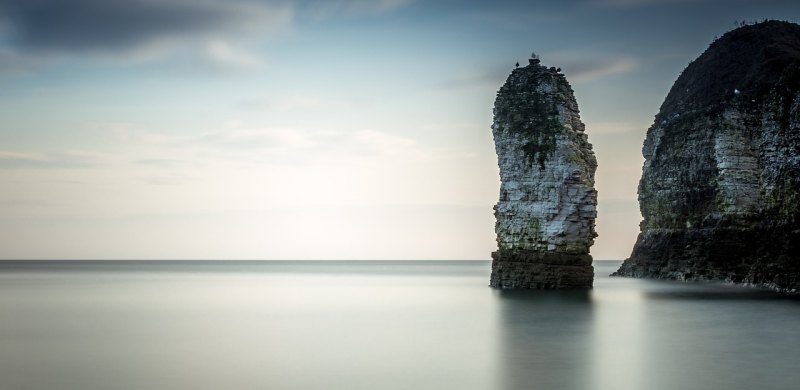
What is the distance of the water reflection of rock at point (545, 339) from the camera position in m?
20.6

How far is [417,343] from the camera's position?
2741 cm

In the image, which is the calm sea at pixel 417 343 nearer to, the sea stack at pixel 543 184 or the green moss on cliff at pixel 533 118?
the sea stack at pixel 543 184

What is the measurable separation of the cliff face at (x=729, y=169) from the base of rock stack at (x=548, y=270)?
410 inches

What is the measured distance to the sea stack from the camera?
4288cm

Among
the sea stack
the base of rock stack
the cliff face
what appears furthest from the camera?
the cliff face

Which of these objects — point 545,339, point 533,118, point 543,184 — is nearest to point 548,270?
point 543,184

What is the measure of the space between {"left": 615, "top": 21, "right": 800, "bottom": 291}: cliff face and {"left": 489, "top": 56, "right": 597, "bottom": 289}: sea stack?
11.0 m

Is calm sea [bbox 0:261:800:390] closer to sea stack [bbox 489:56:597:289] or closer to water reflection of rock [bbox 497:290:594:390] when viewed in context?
water reflection of rock [bbox 497:290:594:390]

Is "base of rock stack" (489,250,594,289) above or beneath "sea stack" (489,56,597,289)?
beneath

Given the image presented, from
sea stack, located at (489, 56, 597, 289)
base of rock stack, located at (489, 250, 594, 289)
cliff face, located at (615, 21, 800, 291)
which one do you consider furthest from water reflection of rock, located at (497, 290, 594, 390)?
cliff face, located at (615, 21, 800, 291)

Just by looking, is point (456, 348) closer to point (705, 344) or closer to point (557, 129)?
point (705, 344)

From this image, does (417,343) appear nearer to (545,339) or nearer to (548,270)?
(545,339)

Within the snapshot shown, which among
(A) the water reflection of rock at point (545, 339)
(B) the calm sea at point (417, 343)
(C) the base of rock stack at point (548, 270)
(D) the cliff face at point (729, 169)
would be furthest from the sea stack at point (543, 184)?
(D) the cliff face at point (729, 169)

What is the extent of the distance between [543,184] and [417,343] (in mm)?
17740
